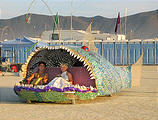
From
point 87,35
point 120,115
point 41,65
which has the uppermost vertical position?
point 87,35

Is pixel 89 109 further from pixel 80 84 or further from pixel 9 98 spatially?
pixel 9 98

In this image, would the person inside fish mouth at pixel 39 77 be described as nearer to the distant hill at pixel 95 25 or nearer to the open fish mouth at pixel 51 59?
the open fish mouth at pixel 51 59

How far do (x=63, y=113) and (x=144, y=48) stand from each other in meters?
29.8

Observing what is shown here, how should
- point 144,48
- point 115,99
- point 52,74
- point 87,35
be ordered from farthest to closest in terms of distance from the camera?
point 144,48
point 87,35
point 52,74
point 115,99

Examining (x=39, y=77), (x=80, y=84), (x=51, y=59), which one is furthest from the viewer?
(x=51, y=59)

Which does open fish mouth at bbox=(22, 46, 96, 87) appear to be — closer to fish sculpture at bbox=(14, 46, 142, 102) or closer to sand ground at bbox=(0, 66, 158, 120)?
fish sculpture at bbox=(14, 46, 142, 102)

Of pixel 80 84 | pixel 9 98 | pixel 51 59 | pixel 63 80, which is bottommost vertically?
pixel 9 98

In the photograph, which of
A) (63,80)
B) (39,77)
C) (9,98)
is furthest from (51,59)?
(63,80)

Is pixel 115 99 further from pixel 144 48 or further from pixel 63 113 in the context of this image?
pixel 144 48

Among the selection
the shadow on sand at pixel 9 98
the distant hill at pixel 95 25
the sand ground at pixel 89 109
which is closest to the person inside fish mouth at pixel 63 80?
the sand ground at pixel 89 109

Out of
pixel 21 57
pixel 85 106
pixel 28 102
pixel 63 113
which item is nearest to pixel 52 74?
pixel 28 102

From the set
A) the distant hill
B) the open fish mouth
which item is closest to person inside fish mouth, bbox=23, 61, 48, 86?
the open fish mouth

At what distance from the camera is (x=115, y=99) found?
11.2m

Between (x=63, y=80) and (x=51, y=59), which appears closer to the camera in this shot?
(x=63, y=80)
